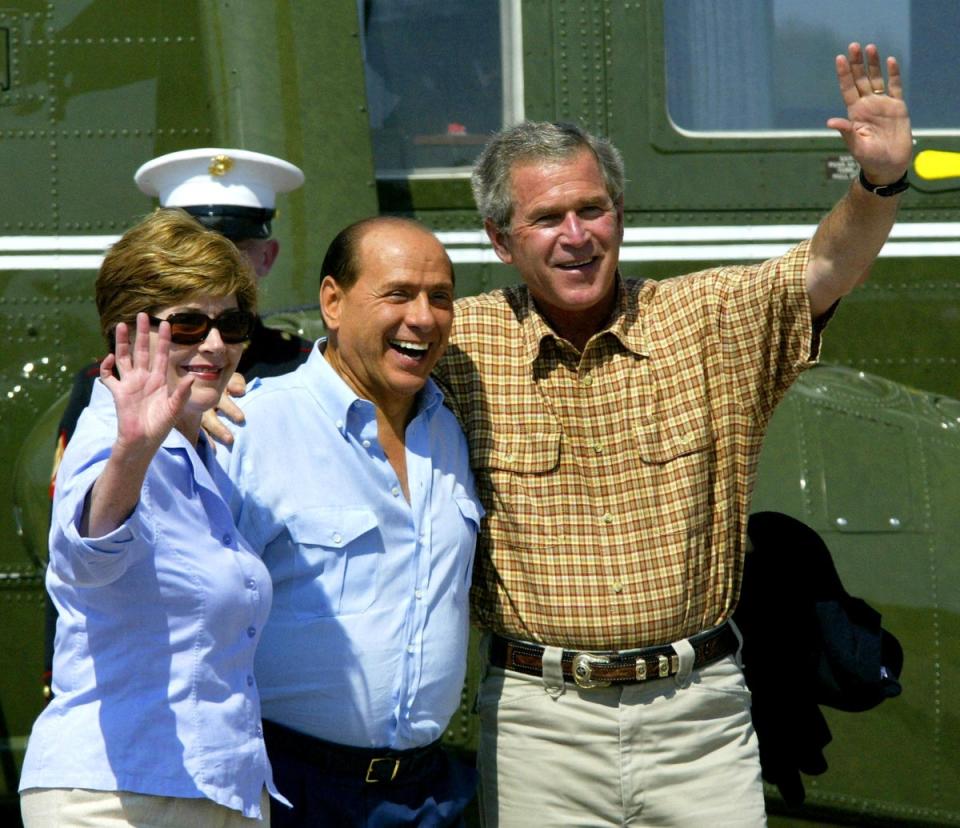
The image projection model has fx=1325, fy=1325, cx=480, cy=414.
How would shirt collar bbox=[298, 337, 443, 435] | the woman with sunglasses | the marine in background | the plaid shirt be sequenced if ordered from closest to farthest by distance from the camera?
the woman with sunglasses → shirt collar bbox=[298, 337, 443, 435] → the plaid shirt → the marine in background

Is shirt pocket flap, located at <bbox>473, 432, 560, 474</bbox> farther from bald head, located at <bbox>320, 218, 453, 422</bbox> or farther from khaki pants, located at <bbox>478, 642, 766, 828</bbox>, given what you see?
khaki pants, located at <bbox>478, 642, 766, 828</bbox>

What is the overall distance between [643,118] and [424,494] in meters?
2.31

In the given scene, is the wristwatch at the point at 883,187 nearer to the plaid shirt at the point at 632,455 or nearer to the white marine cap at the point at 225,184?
the plaid shirt at the point at 632,455

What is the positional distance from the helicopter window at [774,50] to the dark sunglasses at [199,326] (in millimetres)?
2611

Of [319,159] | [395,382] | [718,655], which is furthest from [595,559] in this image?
[319,159]

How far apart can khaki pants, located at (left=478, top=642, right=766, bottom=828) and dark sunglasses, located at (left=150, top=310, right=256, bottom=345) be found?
100cm

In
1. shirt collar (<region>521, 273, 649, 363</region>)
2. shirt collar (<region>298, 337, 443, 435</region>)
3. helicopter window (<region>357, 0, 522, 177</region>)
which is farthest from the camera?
helicopter window (<region>357, 0, 522, 177</region>)

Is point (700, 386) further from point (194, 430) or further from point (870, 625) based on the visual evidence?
point (194, 430)

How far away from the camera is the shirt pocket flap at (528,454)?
2.81 meters

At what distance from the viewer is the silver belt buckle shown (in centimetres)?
276

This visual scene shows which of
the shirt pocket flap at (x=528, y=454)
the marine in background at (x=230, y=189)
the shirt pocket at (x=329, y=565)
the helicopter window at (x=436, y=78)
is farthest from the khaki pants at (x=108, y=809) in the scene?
the helicopter window at (x=436, y=78)

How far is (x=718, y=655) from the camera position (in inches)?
113

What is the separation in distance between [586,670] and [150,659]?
1.01 meters

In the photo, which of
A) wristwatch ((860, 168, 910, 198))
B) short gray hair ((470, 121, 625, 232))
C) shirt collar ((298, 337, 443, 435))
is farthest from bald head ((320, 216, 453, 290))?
wristwatch ((860, 168, 910, 198))
